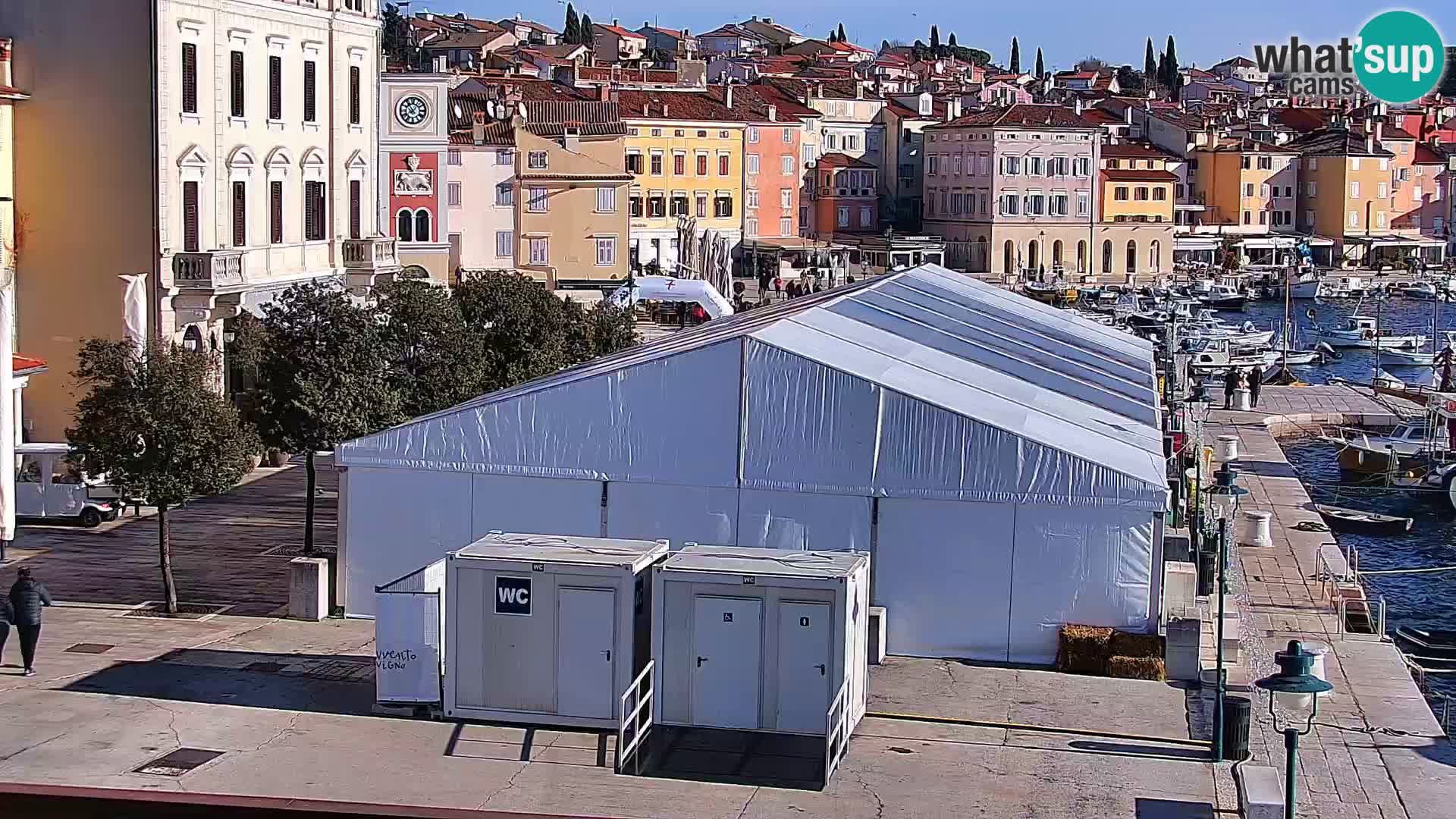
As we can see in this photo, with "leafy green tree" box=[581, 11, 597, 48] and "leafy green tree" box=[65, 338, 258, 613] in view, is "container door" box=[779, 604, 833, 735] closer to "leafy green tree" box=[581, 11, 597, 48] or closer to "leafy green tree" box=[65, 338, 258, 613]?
"leafy green tree" box=[65, 338, 258, 613]

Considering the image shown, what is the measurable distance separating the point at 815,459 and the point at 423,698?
5.01m

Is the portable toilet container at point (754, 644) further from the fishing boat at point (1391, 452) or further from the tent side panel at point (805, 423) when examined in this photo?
the fishing boat at point (1391, 452)

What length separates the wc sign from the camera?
52.0 feet

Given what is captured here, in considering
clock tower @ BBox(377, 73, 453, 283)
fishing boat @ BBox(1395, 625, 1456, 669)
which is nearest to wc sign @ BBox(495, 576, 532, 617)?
fishing boat @ BBox(1395, 625, 1456, 669)

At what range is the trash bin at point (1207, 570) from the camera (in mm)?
22891

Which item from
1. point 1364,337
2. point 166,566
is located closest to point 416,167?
point 166,566

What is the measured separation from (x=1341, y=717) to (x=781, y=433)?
5886mm

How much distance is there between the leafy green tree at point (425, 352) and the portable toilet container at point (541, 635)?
10.0m

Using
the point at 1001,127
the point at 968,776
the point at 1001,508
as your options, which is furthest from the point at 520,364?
the point at 1001,127

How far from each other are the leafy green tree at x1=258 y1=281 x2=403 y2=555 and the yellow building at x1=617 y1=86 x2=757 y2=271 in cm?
5652

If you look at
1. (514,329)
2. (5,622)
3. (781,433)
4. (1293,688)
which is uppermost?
(514,329)

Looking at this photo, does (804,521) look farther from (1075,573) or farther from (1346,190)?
(1346,190)

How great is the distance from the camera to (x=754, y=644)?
A: 51.7ft

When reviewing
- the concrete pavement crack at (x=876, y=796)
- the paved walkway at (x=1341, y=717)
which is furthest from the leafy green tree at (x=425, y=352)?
the concrete pavement crack at (x=876, y=796)
